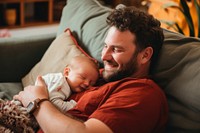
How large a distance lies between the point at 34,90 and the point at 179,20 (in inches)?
74.8

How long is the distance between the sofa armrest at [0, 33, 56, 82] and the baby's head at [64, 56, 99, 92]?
66 cm

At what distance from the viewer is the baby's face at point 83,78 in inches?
61.9

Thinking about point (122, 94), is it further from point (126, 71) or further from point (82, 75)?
point (82, 75)

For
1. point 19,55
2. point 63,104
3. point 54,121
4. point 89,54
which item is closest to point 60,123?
point 54,121

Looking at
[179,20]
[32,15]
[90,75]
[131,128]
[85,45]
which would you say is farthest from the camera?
[32,15]

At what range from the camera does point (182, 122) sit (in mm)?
1339

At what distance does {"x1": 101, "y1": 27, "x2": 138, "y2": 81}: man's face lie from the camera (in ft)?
4.73

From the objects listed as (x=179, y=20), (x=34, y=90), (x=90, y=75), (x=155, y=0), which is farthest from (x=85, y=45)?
(x=155, y=0)

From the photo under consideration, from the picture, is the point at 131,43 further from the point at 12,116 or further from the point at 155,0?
the point at 155,0

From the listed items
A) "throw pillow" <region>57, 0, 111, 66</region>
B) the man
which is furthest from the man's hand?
"throw pillow" <region>57, 0, 111, 66</region>

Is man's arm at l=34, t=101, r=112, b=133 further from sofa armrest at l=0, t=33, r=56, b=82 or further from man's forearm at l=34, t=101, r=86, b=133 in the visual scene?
sofa armrest at l=0, t=33, r=56, b=82

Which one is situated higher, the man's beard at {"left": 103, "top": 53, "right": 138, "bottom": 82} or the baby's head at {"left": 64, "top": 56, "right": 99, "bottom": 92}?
the man's beard at {"left": 103, "top": 53, "right": 138, "bottom": 82}

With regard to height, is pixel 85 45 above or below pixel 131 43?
below

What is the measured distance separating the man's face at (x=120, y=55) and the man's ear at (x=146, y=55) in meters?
0.03
